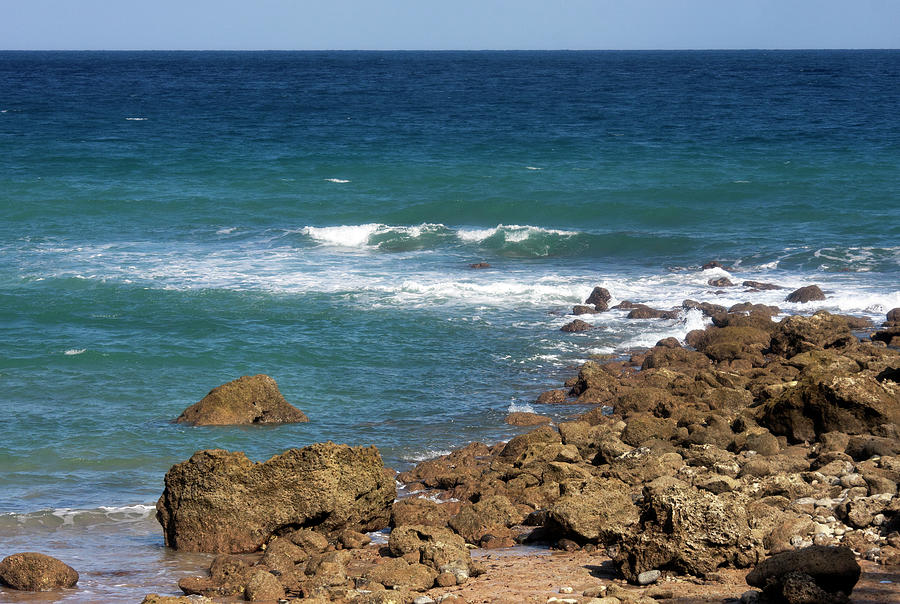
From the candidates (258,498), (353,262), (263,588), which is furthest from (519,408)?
(353,262)

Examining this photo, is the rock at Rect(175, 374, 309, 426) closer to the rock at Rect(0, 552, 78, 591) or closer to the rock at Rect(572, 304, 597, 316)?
the rock at Rect(0, 552, 78, 591)

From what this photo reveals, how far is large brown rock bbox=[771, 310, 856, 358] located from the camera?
64.7 feet

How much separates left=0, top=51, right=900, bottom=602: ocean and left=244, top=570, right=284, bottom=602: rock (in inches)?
50.1

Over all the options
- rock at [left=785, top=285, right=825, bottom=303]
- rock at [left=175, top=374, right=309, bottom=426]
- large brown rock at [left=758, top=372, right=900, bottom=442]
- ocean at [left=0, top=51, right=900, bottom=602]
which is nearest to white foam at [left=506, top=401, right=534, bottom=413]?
ocean at [left=0, top=51, right=900, bottom=602]

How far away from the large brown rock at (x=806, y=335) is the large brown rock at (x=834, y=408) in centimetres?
555

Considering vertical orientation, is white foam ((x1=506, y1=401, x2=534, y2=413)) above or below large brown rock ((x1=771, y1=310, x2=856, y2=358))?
below

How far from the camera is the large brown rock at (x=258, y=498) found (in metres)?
11.8

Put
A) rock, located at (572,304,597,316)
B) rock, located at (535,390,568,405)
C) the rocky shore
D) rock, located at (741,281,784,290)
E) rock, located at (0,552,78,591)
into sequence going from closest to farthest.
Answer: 1. the rocky shore
2. rock, located at (0,552,78,591)
3. rock, located at (535,390,568,405)
4. rock, located at (572,304,597,316)
5. rock, located at (741,281,784,290)

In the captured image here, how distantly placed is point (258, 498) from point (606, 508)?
399cm

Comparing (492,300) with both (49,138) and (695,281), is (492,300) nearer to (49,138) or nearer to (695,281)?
(695,281)

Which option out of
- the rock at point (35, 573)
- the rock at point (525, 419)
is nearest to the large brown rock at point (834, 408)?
the rock at point (525, 419)

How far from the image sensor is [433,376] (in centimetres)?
2003

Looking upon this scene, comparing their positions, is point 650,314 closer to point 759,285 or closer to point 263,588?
point 759,285

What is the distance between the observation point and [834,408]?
539 inches
